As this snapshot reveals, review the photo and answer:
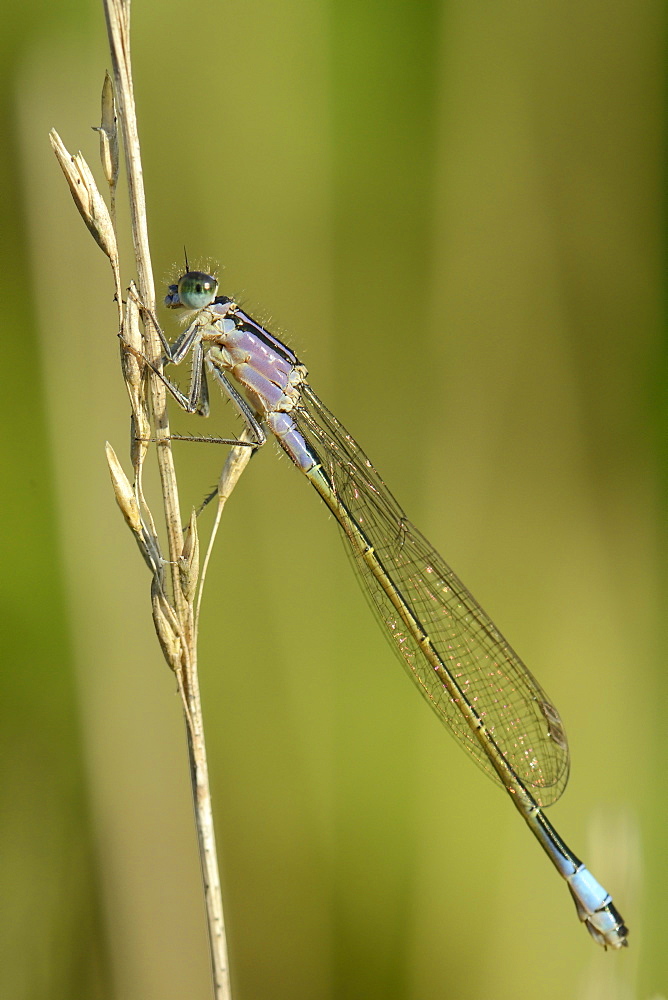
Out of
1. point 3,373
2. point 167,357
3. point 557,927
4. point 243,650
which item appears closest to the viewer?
point 167,357

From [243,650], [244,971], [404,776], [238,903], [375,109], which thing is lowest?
[244,971]

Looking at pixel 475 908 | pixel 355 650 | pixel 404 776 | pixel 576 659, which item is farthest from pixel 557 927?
pixel 355 650

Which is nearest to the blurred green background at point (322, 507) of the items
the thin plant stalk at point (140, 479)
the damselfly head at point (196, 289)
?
the damselfly head at point (196, 289)

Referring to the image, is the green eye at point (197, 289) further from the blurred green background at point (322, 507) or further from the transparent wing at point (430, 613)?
the transparent wing at point (430, 613)

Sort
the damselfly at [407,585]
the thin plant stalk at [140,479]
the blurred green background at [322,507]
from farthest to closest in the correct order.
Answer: the damselfly at [407,585], the blurred green background at [322,507], the thin plant stalk at [140,479]

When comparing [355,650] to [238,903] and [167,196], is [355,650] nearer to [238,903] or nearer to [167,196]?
[238,903]

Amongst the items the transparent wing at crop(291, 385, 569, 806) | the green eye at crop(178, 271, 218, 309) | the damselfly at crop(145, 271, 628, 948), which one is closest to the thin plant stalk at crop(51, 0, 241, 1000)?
the green eye at crop(178, 271, 218, 309)

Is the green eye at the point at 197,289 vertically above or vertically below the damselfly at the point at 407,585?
above
